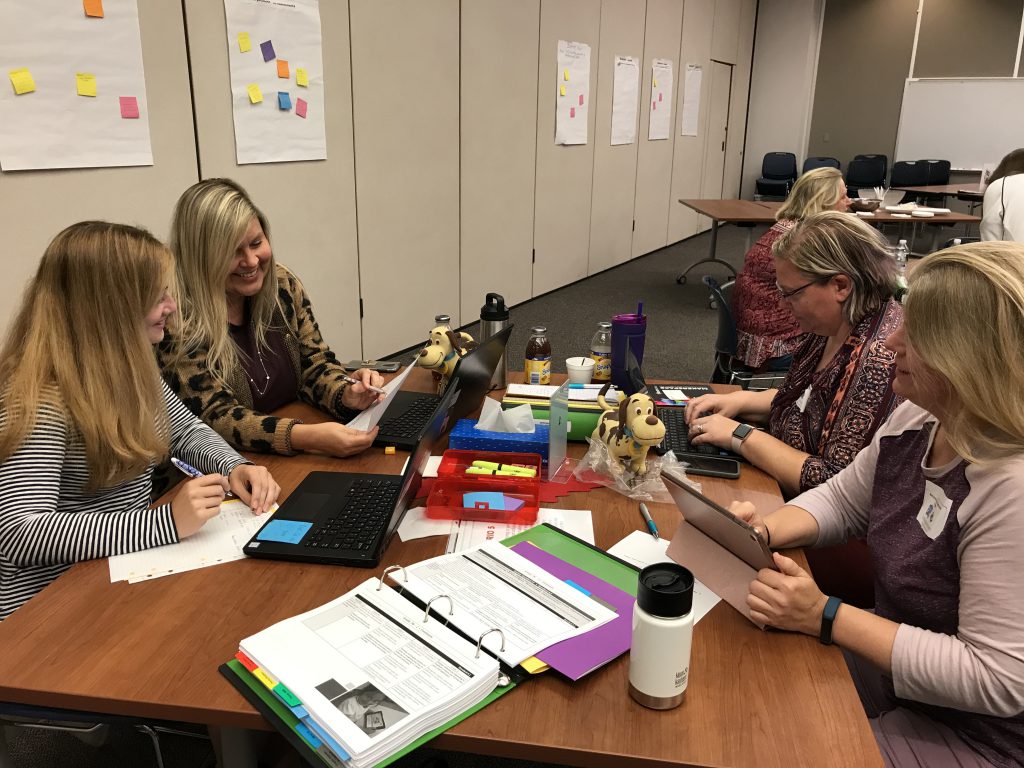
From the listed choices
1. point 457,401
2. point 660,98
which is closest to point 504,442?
point 457,401

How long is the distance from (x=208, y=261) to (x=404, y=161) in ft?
8.61

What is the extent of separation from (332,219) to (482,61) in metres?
1.65

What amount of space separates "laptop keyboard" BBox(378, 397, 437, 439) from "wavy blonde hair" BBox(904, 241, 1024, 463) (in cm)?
105

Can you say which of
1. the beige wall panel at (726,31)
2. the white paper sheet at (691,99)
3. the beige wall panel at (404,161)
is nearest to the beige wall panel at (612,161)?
the white paper sheet at (691,99)

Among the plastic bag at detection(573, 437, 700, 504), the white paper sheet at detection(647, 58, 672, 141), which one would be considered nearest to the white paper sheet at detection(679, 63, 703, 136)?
the white paper sheet at detection(647, 58, 672, 141)

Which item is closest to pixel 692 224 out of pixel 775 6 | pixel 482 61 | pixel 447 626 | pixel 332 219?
pixel 775 6

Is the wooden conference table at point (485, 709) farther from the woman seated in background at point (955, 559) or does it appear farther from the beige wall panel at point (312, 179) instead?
the beige wall panel at point (312, 179)

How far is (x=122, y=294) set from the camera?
56.1 inches

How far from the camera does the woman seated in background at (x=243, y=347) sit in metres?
1.77

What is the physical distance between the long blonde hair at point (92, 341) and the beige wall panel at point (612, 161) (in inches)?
221

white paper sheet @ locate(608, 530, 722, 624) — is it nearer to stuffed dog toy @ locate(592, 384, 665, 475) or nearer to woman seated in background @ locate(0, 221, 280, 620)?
stuffed dog toy @ locate(592, 384, 665, 475)

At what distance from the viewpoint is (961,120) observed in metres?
9.63

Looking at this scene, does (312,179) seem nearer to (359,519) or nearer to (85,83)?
(85,83)

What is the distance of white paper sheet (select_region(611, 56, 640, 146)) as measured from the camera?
265 inches
